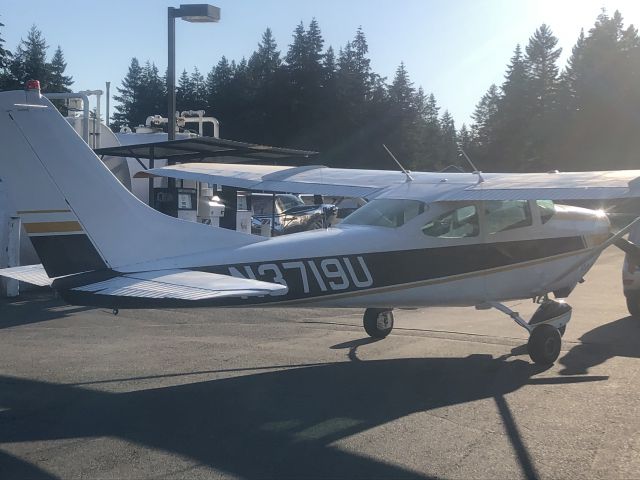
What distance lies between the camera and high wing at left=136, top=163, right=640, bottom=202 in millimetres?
7547

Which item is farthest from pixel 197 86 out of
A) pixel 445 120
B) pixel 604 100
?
pixel 445 120

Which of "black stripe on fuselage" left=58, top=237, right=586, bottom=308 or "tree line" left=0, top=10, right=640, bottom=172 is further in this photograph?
"tree line" left=0, top=10, right=640, bottom=172

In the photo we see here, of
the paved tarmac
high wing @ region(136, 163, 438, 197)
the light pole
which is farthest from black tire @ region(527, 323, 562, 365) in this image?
the light pole

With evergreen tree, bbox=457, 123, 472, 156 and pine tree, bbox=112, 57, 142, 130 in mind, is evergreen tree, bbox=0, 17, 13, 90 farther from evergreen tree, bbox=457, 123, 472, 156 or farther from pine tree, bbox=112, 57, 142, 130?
evergreen tree, bbox=457, 123, 472, 156

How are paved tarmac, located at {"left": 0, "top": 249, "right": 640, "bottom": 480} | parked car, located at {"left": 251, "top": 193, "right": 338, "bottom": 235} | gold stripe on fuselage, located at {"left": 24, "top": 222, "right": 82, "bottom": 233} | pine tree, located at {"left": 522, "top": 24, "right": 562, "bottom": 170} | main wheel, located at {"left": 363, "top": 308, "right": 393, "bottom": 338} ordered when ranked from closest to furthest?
paved tarmac, located at {"left": 0, "top": 249, "right": 640, "bottom": 480} < gold stripe on fuselage, located at {"left": 24, "top": 222, "right": 82, "bottom": 233} < main wheel, located at {"left": 363, "top": 308, "right": 393, "bottom": 338} < parked car, located at {"left": 251, "top": 193, "right": 338, "bottom": 235} < pine tree, located at {"left": 522, "top": 24, "right": 562, "bottom": 170}

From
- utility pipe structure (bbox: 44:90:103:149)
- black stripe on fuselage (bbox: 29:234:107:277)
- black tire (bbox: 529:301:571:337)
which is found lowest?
black tire (bbox: 529:301:571:337)

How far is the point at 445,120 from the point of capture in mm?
137500

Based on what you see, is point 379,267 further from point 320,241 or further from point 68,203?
point 68,203

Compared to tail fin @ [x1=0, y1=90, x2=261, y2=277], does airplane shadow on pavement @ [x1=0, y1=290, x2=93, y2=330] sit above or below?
below

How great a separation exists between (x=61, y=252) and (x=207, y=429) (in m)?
2.41

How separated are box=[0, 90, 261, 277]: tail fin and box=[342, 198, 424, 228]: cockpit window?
7.10 ft

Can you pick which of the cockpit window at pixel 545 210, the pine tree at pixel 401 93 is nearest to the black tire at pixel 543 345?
the cockpit window at pixel 545 210

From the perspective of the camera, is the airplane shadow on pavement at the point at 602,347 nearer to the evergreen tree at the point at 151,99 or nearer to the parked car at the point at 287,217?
the parked car at the point at 287,217

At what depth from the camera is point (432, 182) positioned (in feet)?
29.8
